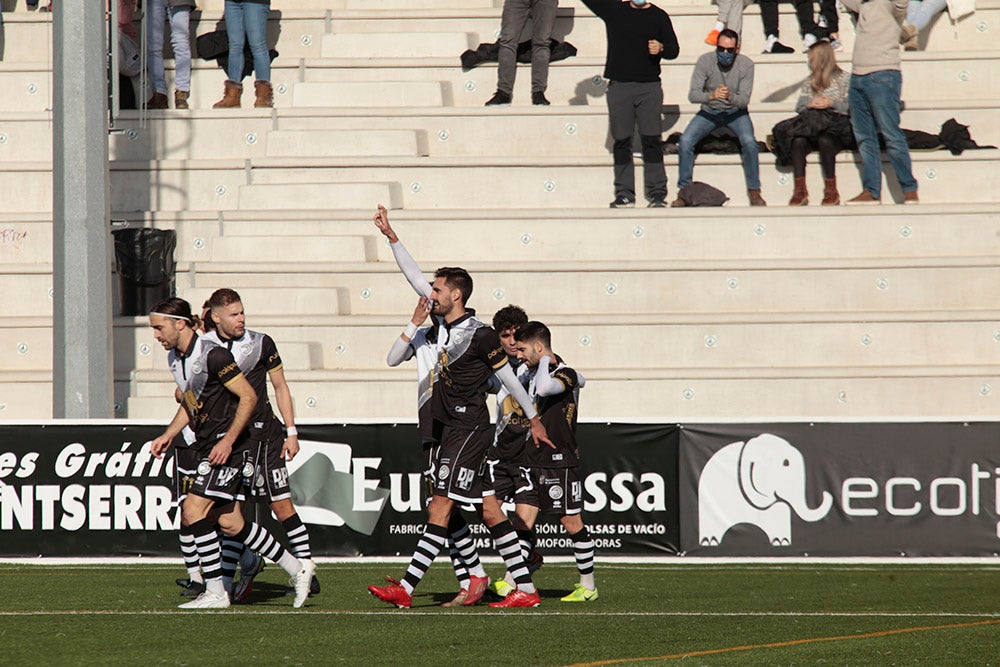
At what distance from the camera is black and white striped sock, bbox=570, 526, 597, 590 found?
10477 millimetres

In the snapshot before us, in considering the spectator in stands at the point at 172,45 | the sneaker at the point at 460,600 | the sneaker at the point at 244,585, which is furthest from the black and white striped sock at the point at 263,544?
the spectator in stands at the point at 172,45

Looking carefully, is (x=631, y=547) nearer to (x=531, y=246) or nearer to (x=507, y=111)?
(x=531, y=246)

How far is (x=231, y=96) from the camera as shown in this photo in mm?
20828

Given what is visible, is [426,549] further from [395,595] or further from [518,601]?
[518,601]

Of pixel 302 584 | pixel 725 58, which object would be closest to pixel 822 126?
pixel 725 58

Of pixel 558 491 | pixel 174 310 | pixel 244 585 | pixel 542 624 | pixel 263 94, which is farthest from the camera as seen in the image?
pixel 263 94

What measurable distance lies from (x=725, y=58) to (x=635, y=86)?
119 centimetres

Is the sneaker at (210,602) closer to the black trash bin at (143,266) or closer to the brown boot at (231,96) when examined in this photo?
the black trash bin at (143,266)

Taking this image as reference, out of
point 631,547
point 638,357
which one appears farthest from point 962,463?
point 638,357

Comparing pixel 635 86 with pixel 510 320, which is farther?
pixel 635 86

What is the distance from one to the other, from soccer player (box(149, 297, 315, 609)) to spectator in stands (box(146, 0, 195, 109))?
11.8 metres

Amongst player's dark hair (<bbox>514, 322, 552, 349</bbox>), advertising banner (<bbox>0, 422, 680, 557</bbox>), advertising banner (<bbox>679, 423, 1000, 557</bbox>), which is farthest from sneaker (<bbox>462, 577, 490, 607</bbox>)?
advertising banner (<bbox>679, 423, 1000, 557</bbox>)

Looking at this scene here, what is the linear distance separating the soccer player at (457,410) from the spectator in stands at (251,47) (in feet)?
38.4

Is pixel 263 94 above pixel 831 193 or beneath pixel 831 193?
above
